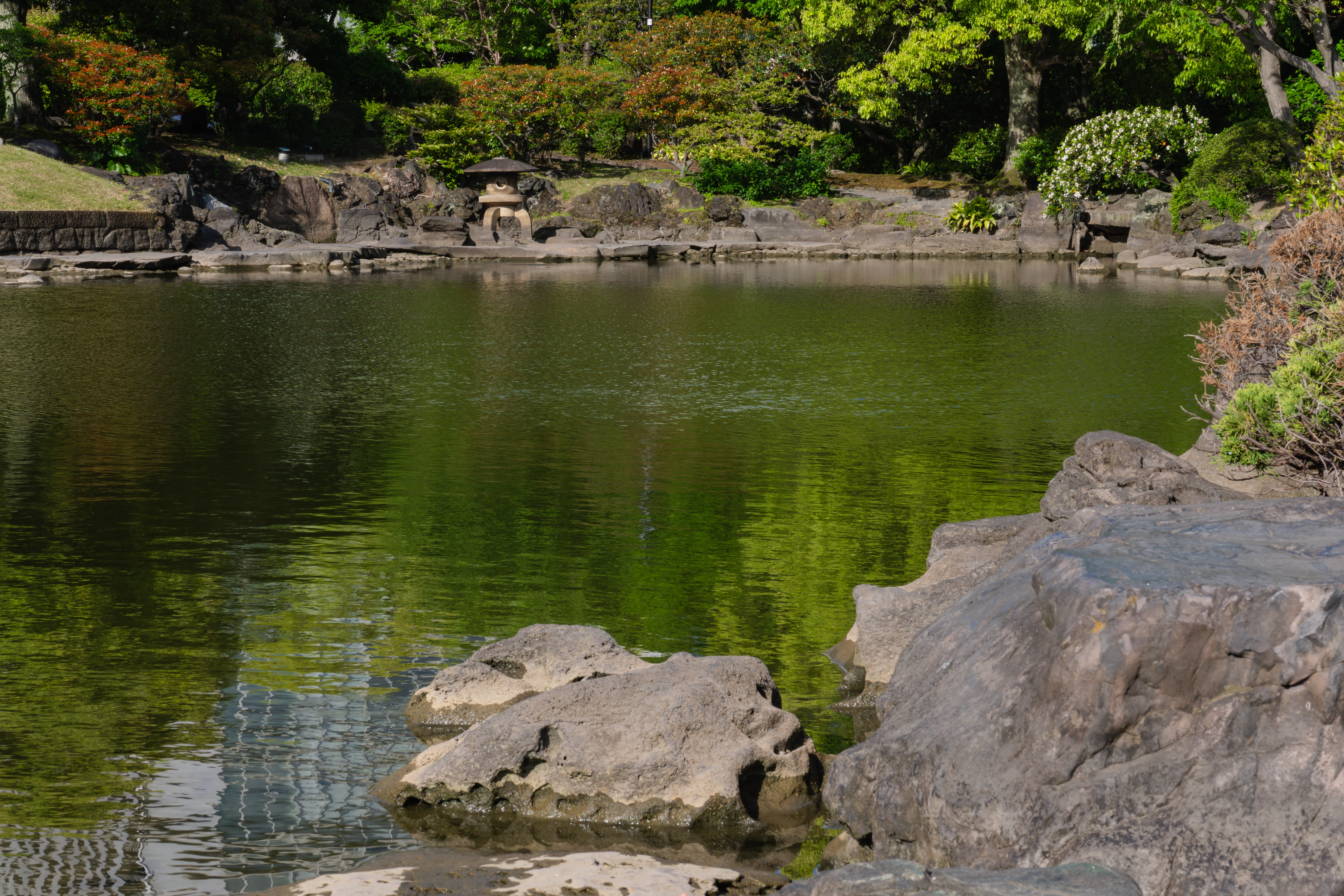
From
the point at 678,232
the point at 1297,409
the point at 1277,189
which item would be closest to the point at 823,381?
the point at 1297,409

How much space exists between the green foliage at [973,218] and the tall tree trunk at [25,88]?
27207 millimetres

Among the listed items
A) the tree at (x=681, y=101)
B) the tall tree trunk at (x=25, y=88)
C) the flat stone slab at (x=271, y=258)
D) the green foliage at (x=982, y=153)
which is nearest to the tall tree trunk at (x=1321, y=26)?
the green foliage at (x=982, y=153)

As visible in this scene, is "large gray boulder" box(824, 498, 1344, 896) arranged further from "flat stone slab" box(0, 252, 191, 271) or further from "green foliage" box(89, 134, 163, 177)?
"green foliage" box(89, 134, 163, 177)

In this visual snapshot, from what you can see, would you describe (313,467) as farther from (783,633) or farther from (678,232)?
(678,232)

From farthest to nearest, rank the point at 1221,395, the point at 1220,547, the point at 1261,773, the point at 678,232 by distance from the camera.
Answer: the point at 678,232 < the point at 1221,395 < the point at 1220,547 < the point at 1261,773

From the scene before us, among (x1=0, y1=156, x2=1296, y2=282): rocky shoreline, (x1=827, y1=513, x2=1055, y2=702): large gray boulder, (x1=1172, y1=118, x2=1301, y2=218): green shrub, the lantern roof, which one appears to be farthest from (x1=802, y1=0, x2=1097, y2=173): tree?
(x1=827, y1=513, x2=1055, y2=702): large gray boulder

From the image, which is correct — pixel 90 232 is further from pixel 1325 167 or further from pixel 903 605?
pixel 903 605

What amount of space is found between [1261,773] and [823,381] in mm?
12847

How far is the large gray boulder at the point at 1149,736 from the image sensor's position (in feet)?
12.2

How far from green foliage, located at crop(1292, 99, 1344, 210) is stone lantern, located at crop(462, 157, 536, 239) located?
916 inches

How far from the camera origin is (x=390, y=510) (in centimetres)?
1026

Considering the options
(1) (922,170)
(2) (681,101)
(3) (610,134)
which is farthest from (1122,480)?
(3) (610,134)

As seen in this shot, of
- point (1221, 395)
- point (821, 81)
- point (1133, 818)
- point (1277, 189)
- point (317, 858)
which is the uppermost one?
point (821, 81)

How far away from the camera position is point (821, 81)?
45.1 meters
